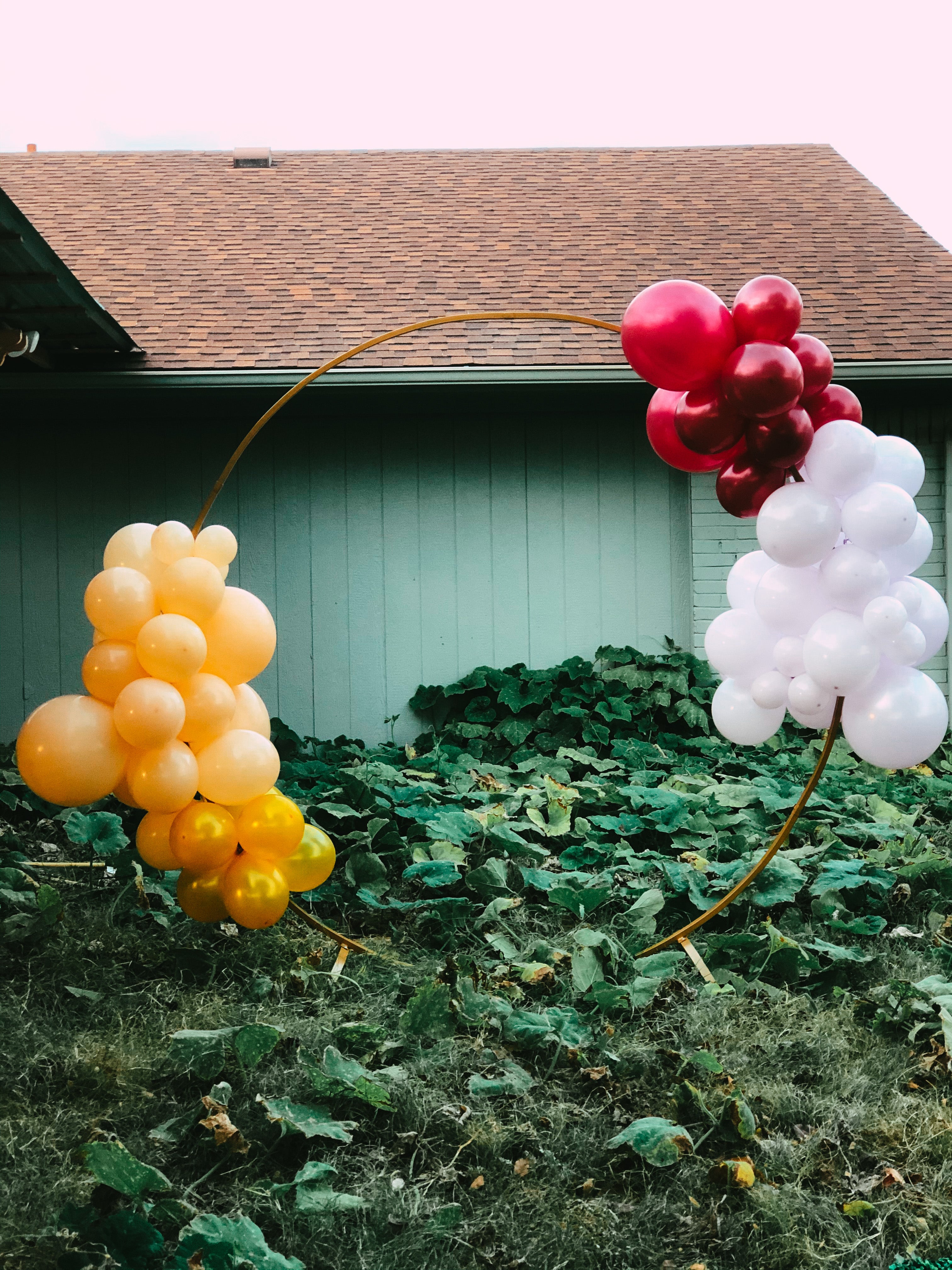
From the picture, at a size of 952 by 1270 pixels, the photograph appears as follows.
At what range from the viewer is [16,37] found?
20.7 ft

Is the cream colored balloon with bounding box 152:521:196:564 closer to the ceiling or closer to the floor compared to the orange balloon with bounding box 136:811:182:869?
closer to the ceiling

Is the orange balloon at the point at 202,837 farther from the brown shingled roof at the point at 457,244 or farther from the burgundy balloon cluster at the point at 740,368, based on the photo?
the brown shingled roof at the point at 457,244

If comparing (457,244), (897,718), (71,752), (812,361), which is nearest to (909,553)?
(897,718)

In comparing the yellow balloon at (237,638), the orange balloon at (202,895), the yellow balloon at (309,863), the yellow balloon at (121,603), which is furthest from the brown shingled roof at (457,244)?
the orange balloon at (202,895)

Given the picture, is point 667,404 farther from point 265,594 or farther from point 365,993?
point 265,594

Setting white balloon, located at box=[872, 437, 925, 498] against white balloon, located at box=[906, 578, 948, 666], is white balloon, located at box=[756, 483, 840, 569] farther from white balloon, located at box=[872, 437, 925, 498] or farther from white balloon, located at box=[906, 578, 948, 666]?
white balloon, located at box=[906, 578, 948, 666]

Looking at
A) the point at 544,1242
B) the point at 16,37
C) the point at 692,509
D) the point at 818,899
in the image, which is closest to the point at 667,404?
the point at 818,899

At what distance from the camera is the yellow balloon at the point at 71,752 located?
7.91ft

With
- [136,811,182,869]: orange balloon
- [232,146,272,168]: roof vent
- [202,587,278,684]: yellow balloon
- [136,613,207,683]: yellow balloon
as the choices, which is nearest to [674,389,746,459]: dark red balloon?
[202,587,278,684]: yellow balloon

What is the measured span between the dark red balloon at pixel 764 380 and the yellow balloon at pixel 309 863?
165 cm

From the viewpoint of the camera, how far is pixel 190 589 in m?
2.54

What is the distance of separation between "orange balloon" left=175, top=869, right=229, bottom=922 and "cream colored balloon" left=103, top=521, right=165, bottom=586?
82 cm

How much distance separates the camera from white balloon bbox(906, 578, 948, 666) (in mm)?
2391

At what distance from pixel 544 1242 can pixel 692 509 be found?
477 cm
